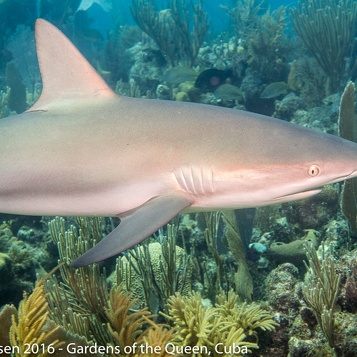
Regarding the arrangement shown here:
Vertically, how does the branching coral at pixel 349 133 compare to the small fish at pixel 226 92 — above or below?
below

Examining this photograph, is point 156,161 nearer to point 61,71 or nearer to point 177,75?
point 61,71

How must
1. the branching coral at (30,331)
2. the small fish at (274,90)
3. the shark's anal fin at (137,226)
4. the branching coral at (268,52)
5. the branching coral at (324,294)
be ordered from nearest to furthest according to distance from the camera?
the branching coral at (30,331), the shark's anal fin at (137,226), the branching coral at (324,294), the small fish at (274,90), the branching coral at (268,52)

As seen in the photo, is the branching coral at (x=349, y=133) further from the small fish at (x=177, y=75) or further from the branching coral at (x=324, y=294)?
the small fish at (x=177, y=75)

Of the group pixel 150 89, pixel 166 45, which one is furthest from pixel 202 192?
pixel 166 45

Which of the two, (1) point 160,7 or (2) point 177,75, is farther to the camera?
(1) point 160,7

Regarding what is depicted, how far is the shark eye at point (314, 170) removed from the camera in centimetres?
246

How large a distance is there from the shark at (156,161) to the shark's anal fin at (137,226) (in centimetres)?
1

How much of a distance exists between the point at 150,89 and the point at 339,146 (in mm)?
12577

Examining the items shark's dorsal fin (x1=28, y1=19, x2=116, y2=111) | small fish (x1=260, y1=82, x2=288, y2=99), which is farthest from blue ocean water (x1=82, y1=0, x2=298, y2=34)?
shark's dorsal fin (x1=28, y1=19, x2=116, y2=111)

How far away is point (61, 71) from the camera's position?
3.32 meters

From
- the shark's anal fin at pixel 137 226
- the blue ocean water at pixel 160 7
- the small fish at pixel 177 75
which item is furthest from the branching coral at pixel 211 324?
the blue ocean water at pixel 160 7

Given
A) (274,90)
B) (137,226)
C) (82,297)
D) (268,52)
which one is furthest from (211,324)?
(268,52)

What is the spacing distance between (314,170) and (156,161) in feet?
3.66

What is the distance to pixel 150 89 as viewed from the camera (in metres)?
14.5
